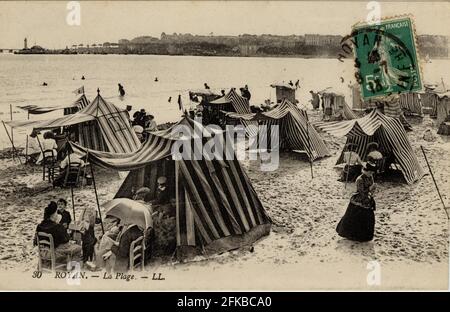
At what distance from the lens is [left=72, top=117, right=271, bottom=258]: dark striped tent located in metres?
6.80

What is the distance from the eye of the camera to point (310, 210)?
8922 millimetres

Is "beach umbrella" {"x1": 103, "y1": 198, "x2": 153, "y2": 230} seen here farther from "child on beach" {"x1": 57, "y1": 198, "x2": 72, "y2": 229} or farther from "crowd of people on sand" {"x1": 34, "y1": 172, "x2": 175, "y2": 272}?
"child on beach" {"x1": 57, "y1": 198, "x2": 72, "y2": 229}

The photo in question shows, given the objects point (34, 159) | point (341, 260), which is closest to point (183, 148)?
point (341, 260)

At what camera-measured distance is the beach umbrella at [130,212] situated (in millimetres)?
6348

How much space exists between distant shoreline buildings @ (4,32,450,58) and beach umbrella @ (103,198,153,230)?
4758 millimetres

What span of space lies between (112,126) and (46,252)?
468 cm

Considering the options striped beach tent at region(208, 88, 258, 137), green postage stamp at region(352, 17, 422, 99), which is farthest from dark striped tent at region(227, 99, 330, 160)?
striped beach tent at region(208, 88, 258, 137)

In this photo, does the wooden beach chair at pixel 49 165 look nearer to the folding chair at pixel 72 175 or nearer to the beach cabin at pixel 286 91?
the folding chair at pixel 72 175

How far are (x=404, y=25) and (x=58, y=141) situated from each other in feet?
26.7

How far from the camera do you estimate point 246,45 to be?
11.3 meters

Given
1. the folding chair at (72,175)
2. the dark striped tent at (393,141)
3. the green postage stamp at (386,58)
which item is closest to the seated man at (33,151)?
the folding chair at (72,175)

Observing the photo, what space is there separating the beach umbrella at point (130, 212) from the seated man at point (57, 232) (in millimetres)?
896

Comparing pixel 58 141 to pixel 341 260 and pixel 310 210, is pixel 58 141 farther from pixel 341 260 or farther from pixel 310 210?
pixel 341 260

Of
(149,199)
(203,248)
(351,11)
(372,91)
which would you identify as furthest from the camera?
(372,91)
